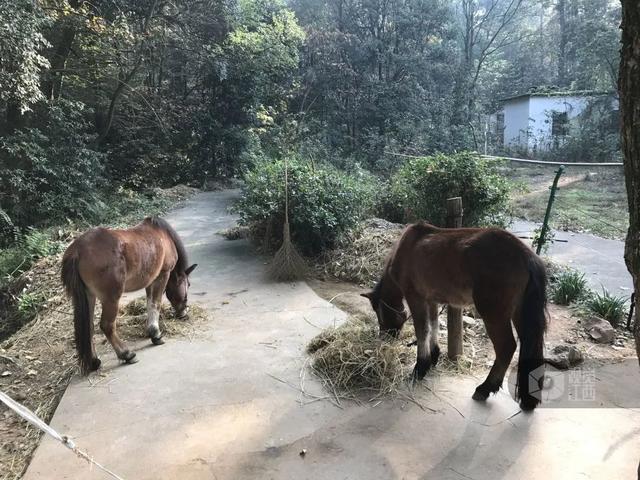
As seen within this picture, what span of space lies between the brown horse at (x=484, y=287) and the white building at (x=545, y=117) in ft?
57.3

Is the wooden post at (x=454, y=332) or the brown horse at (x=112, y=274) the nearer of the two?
the brown horse at (x=112, y=274)

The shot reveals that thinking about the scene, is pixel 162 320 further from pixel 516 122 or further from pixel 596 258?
pixel 516 122

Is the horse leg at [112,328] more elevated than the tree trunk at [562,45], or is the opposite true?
the tree trunk at [562,45]

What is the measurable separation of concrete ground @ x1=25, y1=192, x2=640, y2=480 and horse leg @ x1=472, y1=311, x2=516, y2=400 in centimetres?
16

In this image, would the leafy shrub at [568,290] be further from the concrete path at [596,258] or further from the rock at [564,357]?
the rock at [564,357]

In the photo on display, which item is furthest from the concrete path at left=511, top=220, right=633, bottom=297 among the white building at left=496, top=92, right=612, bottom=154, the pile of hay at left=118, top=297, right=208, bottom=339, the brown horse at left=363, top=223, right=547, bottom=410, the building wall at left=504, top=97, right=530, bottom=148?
the building wall at left=504, top=97, right=530, bottom=148

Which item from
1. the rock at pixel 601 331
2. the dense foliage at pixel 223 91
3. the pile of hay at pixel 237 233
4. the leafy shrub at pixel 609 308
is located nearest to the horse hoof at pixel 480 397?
the rock at pixel 601 331

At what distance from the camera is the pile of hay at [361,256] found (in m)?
6.03

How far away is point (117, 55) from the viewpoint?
11000 millimetres

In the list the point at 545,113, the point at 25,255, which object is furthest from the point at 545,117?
the point at 25,255

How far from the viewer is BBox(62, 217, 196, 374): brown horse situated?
11.1 ft

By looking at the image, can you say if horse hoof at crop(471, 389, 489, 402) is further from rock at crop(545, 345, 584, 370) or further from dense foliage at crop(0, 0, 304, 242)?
dense foliage at crop(0, 0, 304, 242)

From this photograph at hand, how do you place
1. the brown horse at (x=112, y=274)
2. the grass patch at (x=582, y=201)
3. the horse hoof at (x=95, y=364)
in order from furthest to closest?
1. the grass patch at (x=582, y=201)
2. the horse hoof at (x=95, y=364)
3. the brown horse at (x=112, y=274)

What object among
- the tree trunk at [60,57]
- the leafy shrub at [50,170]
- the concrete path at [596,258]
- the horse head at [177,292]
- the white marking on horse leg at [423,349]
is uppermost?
the tree trunk at [60,57]
